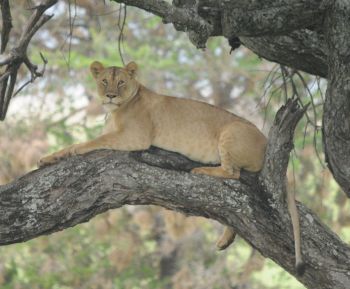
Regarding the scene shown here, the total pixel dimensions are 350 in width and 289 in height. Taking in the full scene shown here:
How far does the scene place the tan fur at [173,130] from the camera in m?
4.86

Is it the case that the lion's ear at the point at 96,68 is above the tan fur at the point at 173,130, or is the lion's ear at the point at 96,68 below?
above

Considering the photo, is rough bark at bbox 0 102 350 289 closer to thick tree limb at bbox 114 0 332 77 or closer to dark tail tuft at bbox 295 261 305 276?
dark tail tuft at bbox 295 261 305 276

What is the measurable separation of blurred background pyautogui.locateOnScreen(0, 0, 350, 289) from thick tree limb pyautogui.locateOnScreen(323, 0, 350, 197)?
7464mm

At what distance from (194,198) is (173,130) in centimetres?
106

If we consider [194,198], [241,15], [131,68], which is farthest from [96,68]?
[241,15]

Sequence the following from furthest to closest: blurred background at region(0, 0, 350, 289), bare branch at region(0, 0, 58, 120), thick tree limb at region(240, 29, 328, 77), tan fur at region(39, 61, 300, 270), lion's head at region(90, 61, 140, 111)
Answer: blurred background at region(0, 0, 350, 289), lion's head at region(90, 61, 140, 111), bare branch at region(0, 0, 58, 120), tan fur at region(39, 61, 300, 270), thick tree limb at region(240, 29, 328, 77)

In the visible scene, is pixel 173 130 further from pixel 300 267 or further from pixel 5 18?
pixel 300 267

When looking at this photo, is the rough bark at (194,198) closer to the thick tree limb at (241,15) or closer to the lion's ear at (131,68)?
the thick tree limb at (241,15)

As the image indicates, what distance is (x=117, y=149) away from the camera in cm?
485

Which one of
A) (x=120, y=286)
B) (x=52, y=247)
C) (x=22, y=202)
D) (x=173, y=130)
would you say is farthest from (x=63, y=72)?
(x=22, y=202)

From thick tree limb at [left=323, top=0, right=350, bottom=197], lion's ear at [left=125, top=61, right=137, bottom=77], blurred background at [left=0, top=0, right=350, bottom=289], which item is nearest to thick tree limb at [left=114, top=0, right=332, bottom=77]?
thick tree limb at [left=323, top=0, right=350, bottom=197]

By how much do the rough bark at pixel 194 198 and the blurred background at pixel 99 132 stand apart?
6.92m

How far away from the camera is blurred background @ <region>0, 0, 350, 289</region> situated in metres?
11.9

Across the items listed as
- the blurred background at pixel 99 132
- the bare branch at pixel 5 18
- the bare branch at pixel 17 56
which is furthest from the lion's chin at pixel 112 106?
the blurred background at pixel 99 132
